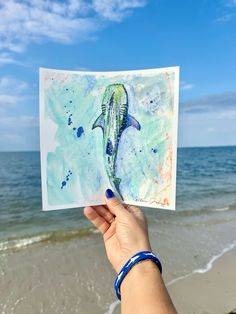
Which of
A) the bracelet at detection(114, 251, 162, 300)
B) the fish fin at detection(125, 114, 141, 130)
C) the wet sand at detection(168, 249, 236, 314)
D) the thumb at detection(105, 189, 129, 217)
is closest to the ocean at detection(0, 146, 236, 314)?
the wet sand at detection(168, 249, 236, 314)

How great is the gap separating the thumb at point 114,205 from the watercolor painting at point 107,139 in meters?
0.06

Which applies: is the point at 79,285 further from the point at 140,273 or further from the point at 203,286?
the point at 140,273

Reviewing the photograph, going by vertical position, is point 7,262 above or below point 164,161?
below

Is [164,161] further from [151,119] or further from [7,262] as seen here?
[7,262]

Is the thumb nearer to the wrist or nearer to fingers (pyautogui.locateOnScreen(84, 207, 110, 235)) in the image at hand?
fingers (pyautogui.locateOnScreen(84, 207, 110, 235))

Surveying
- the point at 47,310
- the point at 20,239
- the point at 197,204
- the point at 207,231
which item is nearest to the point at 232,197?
the point at 197,204

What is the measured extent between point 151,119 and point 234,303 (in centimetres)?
327

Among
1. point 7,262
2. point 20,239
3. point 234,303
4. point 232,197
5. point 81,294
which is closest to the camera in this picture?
point 234,303

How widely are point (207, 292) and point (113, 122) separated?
11.1 feet

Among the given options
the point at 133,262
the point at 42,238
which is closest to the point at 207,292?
the point at 133,262

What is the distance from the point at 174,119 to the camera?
6.95 ft

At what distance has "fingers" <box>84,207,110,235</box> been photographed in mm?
2154

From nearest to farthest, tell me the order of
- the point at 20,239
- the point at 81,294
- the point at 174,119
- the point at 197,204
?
the point at 174,119, the point at 81,294, the point at 20,239, the point at 197,204

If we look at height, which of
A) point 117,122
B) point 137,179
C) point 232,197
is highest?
point 117,122
